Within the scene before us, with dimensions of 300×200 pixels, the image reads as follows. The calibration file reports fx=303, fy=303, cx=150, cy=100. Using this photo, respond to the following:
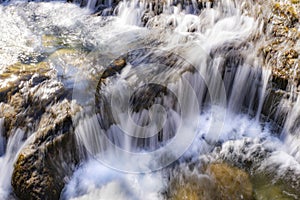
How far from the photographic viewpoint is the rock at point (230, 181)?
414 centimetres

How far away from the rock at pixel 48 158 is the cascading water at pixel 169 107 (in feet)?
0.44

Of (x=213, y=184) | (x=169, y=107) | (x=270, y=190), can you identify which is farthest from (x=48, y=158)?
(x=270, y=190)

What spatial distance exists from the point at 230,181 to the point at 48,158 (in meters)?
2.63

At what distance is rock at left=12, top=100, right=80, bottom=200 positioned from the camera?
4.24 meters

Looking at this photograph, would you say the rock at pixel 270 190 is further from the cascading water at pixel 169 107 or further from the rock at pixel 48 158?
the rock at pixel 48 158

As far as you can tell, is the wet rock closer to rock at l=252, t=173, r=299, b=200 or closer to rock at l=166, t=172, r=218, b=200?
rock at l=166, t=172, r=218, b=200

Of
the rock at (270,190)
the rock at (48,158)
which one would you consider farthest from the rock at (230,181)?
the rock at (48,158)

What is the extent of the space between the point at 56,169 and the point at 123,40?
10.3 ft

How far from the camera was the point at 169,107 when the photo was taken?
5023 mm

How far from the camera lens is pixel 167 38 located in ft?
20.3

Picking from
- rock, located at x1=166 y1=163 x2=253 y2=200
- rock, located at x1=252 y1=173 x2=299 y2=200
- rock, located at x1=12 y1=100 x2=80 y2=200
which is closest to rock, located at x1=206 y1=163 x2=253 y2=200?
rock, located at x1=166 y1=163 x2=253 y2=200

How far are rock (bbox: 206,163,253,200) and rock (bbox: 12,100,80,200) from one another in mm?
2098

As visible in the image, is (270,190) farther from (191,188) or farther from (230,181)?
(191,188)

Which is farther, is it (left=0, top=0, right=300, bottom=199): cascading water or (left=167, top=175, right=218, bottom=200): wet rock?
(left=0, top=0, right=300, bottom=199): cascading water
